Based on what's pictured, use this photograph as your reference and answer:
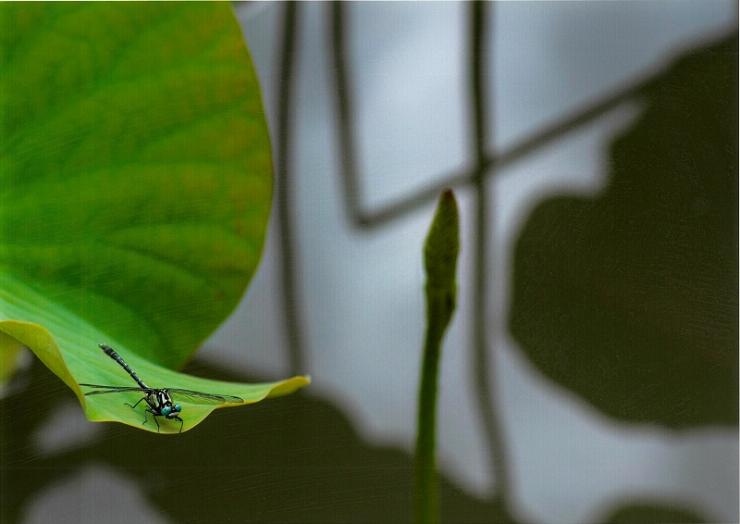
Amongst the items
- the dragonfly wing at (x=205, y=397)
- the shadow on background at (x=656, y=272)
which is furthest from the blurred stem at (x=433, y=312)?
A: the shadow on background at (x=656, y=272)

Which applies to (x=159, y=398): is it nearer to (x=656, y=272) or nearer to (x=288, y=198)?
(x=288, y=198)

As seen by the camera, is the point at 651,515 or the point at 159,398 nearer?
the point at 159,398

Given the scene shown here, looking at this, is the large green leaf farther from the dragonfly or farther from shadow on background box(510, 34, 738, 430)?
shadow on background box(510, 34, 738, 430)

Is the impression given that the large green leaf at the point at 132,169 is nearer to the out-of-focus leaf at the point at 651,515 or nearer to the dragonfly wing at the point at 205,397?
the dragonfly wing at the point at 205,397

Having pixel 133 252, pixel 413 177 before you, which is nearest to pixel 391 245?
pixel 413 177

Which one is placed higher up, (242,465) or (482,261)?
(482,261)

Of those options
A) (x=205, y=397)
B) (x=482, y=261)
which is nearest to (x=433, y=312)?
(x=205, y=397)
